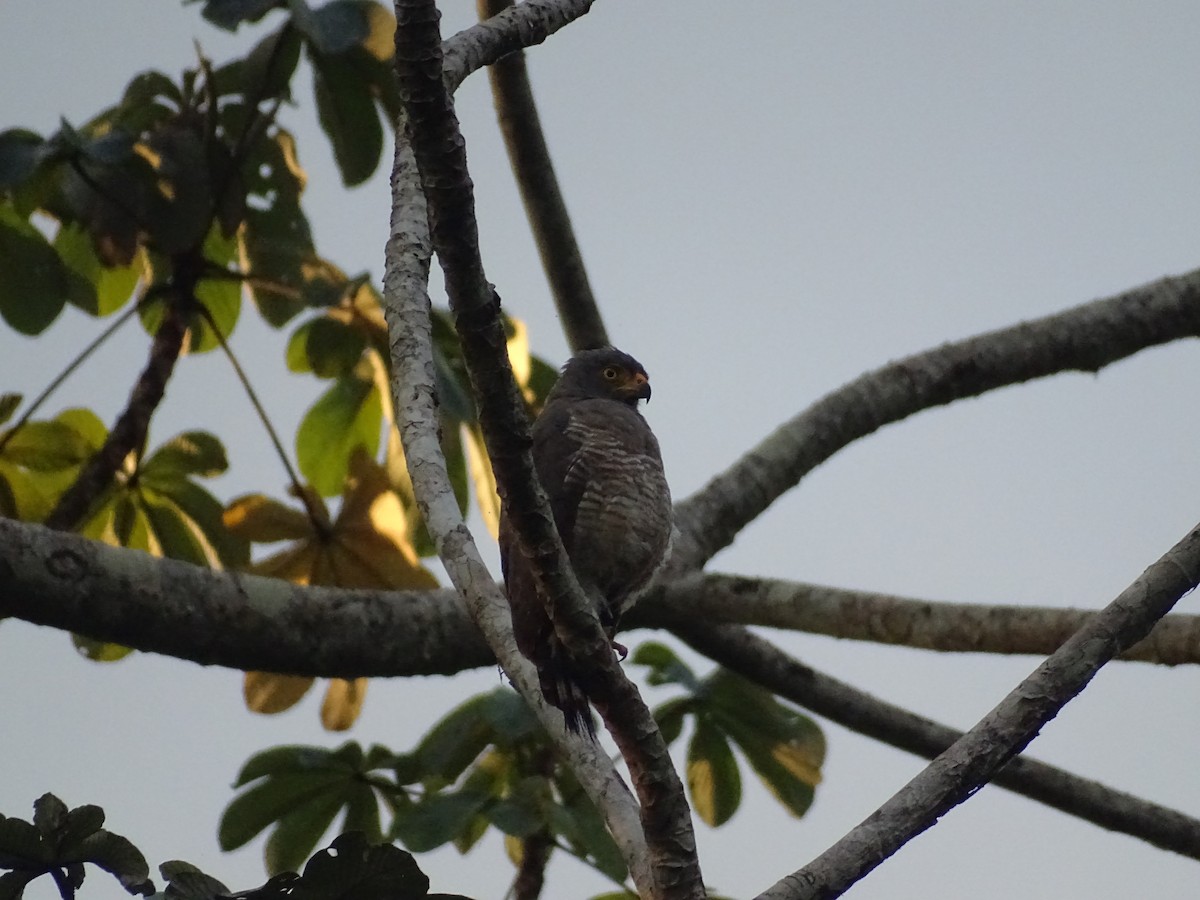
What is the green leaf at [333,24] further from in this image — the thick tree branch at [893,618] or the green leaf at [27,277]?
the thick tree branch at [893,618]

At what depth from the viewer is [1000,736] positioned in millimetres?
2789

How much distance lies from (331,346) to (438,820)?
2048 millimetres

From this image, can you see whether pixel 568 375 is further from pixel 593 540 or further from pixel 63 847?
pixel 63 847

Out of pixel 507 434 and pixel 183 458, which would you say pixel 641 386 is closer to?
pixel 183 458

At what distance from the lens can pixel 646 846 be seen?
2908 millimetres

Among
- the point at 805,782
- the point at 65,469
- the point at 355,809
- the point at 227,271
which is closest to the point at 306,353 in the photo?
the point at 227,271

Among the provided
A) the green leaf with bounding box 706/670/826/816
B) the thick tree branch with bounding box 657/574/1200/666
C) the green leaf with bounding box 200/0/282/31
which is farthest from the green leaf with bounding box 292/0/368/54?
the green leaf with bounding box 706/670/826/816

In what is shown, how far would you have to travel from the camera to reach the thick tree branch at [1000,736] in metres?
2.69

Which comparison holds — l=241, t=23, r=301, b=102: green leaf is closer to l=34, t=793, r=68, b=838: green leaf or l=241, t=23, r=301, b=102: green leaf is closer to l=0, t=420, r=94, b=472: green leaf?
l=0, t=420, r=94, b=472: green leaf

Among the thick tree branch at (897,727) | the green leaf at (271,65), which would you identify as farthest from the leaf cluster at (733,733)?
the green leaf at (271,65)

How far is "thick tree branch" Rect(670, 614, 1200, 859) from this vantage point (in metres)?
4.48

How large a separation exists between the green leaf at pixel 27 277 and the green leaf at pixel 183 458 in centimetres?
74

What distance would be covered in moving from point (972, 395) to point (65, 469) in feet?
12.3

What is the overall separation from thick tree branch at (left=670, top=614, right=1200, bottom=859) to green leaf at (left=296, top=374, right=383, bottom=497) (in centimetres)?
173
